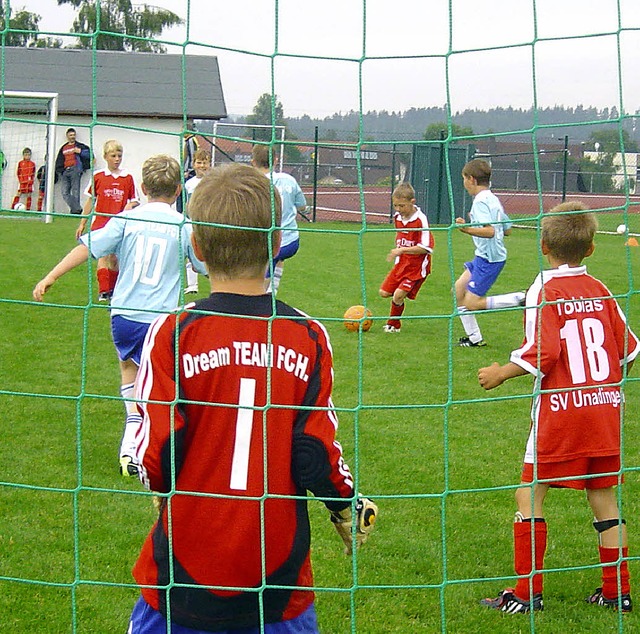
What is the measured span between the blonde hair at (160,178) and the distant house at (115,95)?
1326 cm

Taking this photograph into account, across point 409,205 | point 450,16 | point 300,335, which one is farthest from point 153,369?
point 409,205

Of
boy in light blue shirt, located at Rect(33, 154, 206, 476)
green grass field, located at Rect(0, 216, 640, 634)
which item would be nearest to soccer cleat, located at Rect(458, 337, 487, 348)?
green grass field, located at Rect(0, 216, 640, 634)

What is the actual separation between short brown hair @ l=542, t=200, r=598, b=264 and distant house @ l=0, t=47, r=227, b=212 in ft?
48.7

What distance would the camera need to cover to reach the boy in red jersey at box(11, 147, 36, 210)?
1473 cm

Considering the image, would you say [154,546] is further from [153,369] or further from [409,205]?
[409,205]

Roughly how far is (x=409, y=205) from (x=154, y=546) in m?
6.39

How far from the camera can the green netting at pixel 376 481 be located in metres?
2.73

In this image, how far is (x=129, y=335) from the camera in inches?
176

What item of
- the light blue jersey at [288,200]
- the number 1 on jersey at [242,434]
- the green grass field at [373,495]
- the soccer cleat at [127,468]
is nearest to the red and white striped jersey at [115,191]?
the green grass field at [373,495]

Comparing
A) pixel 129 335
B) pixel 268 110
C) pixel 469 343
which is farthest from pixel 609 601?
pixel 469 343

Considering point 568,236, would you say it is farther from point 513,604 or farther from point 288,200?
point 288,200

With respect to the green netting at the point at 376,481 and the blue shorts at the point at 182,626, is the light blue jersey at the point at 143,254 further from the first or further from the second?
the blue shorts at the point at 182,626

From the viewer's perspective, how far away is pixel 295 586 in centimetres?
213

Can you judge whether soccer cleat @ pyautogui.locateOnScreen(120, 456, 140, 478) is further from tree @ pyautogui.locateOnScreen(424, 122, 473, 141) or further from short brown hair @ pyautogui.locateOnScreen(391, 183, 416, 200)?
short brown hair @ pyautogui.locateOnScreen(391, 183, 416, 200)
